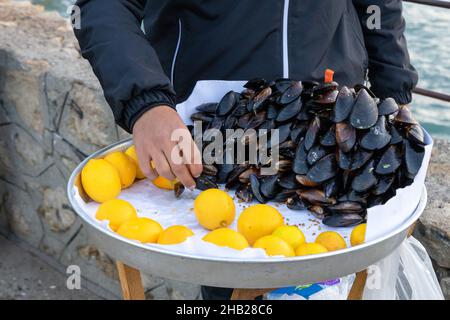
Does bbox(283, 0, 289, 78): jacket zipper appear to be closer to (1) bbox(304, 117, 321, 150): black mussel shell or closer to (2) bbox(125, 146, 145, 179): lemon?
(1) bbox(304, 117, 321, 150): black mussel shell

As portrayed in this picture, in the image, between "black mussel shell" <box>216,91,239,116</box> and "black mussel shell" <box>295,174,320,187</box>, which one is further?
"black mussel shell" <box>216,91,239,116</box>

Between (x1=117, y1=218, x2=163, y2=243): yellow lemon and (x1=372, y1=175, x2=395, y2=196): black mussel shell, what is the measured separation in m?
0.44

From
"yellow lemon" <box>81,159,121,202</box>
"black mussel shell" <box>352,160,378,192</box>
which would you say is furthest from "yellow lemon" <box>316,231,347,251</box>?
"yellow lemon" <box>81,159,121,202</box>

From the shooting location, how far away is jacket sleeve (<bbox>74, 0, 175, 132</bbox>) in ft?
4.19

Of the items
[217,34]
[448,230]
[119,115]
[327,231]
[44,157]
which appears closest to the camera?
[327,231]

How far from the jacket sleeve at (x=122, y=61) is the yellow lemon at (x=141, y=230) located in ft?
0.73

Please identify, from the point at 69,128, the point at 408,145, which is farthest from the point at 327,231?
the point at 69,128

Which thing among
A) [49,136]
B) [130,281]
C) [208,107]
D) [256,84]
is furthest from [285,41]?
[49,136]

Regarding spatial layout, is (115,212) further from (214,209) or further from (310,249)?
(310,249)

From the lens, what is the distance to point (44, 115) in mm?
2838

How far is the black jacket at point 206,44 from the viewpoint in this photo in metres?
1.30

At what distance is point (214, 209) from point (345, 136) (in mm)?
311
